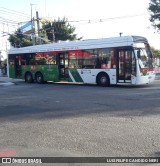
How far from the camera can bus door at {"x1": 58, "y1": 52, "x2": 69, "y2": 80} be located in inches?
859

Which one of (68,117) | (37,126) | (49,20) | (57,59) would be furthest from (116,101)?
(49,20)

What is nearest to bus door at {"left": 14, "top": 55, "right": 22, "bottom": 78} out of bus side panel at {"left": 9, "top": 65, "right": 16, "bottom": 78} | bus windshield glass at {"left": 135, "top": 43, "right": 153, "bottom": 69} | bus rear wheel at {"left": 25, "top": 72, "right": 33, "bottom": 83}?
bus side panel at {"left": 9, "top": 65, "right": 16, "bottom": 78}

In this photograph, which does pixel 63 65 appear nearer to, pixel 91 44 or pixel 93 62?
pixel 93 62

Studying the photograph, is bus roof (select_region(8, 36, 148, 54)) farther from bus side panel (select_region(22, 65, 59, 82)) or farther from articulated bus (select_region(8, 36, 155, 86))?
bus side panel (select_region(22, 65, 59, 82))

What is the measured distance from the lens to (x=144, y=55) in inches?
730

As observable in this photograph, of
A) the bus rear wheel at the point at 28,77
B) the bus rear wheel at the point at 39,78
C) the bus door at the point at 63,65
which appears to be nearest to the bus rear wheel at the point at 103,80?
the bus door at the point at 63,65

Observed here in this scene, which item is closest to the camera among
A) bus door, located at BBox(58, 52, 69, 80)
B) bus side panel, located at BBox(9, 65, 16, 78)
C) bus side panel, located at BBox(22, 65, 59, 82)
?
bus door, located at BBox(58, 52, 69, 80)

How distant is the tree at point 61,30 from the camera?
5112 cm

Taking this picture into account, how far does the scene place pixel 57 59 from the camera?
22391 millimetres

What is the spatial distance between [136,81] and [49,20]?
3886 centimetres

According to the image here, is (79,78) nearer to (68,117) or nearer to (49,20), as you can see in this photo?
(68,117)

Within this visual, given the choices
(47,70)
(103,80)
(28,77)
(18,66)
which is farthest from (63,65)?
(18,66)

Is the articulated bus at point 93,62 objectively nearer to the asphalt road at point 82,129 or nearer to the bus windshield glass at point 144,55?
the bus windshield glass at point 144,55

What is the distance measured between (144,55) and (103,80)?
3.05 metres
